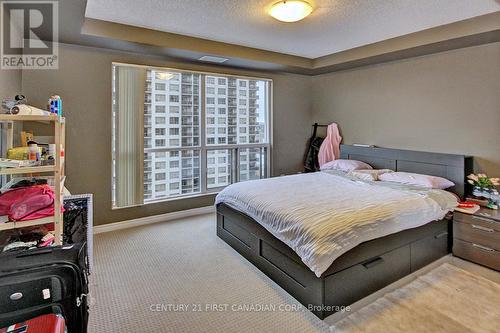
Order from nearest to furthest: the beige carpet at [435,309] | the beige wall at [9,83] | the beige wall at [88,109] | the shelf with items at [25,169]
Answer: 1. the shelf with items at [25,169]
2. the beige carpet at [435,309]
3. the beige wall at [9,83]
4. the beige wall at [88,109]

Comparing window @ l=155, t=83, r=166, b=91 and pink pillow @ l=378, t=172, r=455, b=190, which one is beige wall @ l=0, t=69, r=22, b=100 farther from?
pink pillow @ l=378, t=172, r=455, b=190

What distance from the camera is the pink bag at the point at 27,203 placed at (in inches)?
70.9

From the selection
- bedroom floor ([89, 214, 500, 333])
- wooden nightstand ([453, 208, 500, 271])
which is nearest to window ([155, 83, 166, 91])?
bedroom floor ([89, 214, 500, 333])

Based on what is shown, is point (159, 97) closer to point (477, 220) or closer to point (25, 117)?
point (25, 117)

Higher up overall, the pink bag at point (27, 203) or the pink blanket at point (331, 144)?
the pink blanket at point (331, 144)

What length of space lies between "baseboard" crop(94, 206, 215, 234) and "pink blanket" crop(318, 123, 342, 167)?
7.30ft

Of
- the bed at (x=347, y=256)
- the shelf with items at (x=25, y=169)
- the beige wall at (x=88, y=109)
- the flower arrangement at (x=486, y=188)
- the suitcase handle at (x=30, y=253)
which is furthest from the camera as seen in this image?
the beige wall at (x=88, y=109)

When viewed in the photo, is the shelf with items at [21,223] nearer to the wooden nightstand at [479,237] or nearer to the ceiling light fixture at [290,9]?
the ceiling light fixture at [290,9]

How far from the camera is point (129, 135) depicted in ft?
12.6

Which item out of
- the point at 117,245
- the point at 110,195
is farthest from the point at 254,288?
the point at 110,195

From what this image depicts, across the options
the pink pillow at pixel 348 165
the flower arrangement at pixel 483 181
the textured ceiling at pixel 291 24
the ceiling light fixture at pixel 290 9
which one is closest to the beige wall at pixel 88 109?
the textured ceiling at pixel 291 24

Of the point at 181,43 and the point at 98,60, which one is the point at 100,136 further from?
the point at 181,43

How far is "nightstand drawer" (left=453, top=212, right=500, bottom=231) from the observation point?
2.72m

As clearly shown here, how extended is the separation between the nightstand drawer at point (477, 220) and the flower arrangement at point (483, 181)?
482 mm
